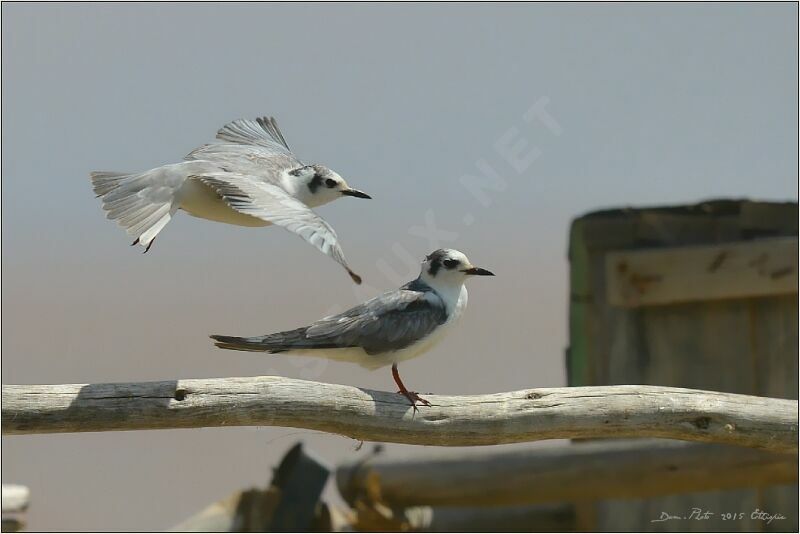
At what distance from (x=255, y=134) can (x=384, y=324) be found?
119 cm

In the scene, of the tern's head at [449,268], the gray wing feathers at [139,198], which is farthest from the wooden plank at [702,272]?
the gray wing feathers at [139,198]

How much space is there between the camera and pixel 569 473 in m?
6.00

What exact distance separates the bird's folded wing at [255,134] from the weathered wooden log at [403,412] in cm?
141

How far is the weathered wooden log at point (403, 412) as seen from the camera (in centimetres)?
379

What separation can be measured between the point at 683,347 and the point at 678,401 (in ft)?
6.12

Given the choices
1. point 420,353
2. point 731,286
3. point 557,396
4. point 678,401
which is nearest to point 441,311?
point 420,353

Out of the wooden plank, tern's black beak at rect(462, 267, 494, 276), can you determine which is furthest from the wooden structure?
tern's black beak at rect(462, 267, 494, 276)

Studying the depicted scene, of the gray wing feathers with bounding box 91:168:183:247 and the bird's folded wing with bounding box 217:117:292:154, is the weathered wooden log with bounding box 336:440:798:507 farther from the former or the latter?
the gray wing feathers with bounding box 91:168:183:247

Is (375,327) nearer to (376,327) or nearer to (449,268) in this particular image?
(376,327)

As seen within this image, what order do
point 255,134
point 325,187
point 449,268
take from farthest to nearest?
1. point 255,134
2. point 449,268
3. point 325,187

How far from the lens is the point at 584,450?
19.7 ft

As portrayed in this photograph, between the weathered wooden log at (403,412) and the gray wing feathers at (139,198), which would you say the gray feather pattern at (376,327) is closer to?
the weathered wooden log at (403,412)

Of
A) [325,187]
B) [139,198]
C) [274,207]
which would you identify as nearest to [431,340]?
[325,187]

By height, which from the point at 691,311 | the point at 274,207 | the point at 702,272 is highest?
the point at 274,207
